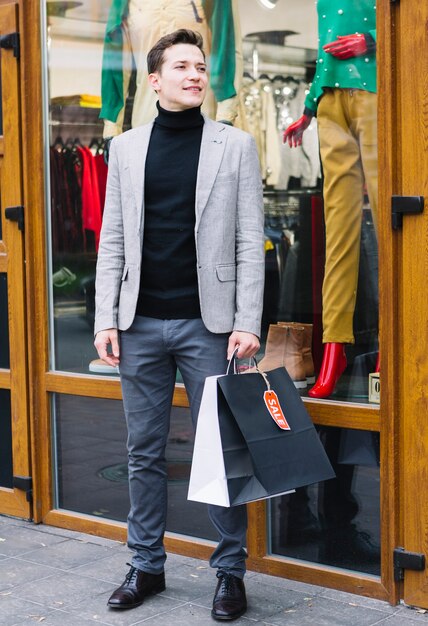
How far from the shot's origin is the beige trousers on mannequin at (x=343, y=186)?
4.22 meters

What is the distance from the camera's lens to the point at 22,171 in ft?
17.0

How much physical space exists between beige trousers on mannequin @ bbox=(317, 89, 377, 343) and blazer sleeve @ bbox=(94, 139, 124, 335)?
2.97 ft

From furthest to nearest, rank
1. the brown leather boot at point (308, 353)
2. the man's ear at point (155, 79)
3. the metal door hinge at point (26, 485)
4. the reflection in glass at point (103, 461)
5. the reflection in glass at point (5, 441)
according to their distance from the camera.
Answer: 1. the reflection in glass at point (5, 441)
2. the metal door hinge at point (26, 485)
3. the reflection in glass at point (103, 461)
4. the brown leather boot at point (308, 353)
5. the man's ear at point (155, 79)

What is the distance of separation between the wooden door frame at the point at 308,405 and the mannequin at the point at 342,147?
23cm

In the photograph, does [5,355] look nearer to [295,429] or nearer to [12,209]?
[12,209]

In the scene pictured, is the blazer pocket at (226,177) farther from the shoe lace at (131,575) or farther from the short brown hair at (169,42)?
the shoe lace at (131,575)

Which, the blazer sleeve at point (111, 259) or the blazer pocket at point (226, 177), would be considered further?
the blazer sleeve at point (111, 259)

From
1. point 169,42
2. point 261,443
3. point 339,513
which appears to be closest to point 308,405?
point 339,513

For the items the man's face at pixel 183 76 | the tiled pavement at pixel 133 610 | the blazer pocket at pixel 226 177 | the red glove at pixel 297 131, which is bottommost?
the tiled pavement at pixel 133 610

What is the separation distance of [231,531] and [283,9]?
2.29 meters

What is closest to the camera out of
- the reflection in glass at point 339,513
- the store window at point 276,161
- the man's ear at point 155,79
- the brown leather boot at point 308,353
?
the man's ear at point 155,79

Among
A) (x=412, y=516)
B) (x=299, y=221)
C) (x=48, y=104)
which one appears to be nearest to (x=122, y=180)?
(x=299, y=221)

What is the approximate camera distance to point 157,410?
13.5 feet

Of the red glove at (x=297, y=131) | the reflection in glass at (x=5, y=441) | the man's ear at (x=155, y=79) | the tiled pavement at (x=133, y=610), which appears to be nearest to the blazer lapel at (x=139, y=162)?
the man's ear at (x=155, y=79)
